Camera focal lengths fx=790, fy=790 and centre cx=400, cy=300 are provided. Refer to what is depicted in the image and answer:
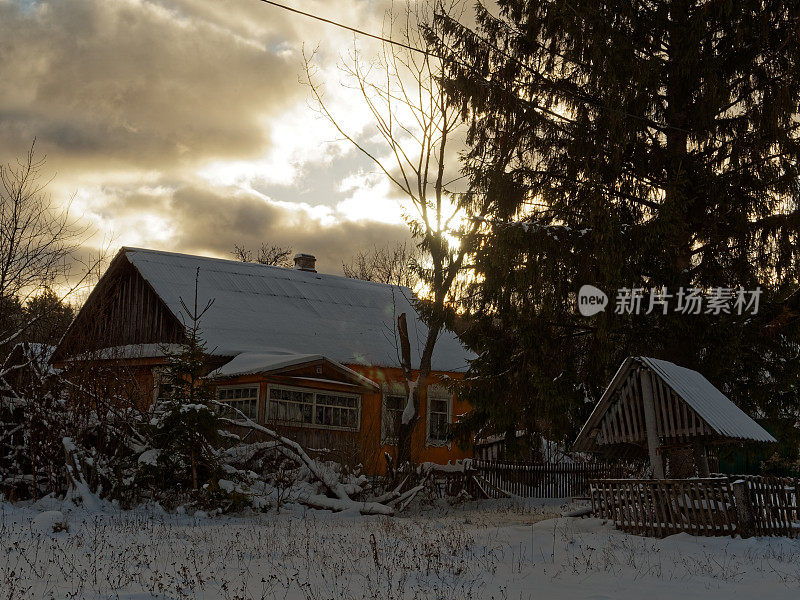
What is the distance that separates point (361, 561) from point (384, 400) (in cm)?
1479

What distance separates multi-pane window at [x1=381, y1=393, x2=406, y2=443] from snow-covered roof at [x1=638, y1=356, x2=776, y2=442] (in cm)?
1155

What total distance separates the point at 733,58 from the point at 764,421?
683 cm

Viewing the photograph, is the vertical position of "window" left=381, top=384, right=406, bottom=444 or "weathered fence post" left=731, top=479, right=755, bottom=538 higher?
"window" left=381, top=384, right=406, bottom=444

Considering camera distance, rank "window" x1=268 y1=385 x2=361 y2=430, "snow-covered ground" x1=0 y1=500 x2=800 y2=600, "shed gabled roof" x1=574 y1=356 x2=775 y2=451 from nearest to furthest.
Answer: "snow-covered ground" x1=0 y1=500 x2=800 y2=600 < "shed gabled roof" x1=574 y1=356 x2=775 y2=451 < "window" x1=268 y1=385 x2=361 y2=430

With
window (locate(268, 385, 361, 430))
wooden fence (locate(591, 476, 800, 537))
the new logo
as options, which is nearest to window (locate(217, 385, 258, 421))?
window (locate(268, 385, 361, 430))

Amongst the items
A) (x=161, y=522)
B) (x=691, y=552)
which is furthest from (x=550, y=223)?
(x=161, y=522)

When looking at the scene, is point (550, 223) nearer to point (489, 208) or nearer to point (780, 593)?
point (489, 208)

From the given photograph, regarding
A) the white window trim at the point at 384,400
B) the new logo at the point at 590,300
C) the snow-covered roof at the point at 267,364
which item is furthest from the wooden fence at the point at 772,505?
the snow-covered roof at the point at 267,364

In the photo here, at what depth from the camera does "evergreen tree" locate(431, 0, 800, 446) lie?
14062mm

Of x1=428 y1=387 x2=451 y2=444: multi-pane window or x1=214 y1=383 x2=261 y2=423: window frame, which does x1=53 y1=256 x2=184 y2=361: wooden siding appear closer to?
x1=214 y1=383 x2=261 y2=423: window frame

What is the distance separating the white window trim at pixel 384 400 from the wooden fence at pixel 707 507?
33.1 ft

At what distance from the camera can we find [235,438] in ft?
50.2

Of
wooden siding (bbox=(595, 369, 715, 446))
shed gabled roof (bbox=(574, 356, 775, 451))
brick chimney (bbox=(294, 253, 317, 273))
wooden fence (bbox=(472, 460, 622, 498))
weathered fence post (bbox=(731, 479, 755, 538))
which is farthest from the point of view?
brick chimney (bbox=(294, 253, 317, 273))

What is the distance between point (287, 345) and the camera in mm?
24641
